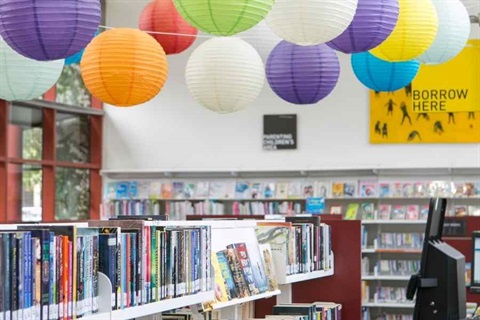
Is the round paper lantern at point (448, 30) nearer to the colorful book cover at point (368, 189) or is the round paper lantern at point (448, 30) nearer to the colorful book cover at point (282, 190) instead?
the colorful book cover at point (368, 189)

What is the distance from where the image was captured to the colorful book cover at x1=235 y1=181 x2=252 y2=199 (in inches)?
524

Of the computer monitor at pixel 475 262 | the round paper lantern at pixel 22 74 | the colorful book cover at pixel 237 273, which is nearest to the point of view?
Result: the colorful book cover at pixel 237 273

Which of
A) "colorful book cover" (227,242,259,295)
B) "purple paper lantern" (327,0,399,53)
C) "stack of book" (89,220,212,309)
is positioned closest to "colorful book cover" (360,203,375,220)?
"purple paper lantern" (327,0,399,53)

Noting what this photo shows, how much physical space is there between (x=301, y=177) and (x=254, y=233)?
8158 millimetres

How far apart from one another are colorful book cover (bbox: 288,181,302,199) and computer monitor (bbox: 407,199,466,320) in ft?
26.3

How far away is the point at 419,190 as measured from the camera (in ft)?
41.2

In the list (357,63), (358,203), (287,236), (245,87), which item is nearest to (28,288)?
(287,236)

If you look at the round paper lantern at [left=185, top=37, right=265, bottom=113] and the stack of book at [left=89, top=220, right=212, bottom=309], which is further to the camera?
the round paper lantern at [left=185, top=37, right=265, bottom=113]

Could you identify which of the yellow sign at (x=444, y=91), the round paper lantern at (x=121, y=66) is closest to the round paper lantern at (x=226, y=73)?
the round paper lantern at (x=121, y=66)

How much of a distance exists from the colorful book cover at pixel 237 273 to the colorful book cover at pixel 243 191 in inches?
333

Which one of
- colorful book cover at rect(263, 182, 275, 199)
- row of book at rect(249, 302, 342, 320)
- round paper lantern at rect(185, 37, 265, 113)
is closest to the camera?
row of book at rect(249, 302, 342, 320)

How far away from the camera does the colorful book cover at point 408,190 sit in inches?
494

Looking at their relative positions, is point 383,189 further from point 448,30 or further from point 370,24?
point 370,24

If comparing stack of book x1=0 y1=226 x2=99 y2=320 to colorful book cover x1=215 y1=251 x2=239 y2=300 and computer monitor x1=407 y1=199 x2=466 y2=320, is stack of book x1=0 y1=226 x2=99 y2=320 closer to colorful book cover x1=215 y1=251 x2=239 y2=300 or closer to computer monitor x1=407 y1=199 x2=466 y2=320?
colorful book cover x1=215 y1=251 x2=239 y2=300
